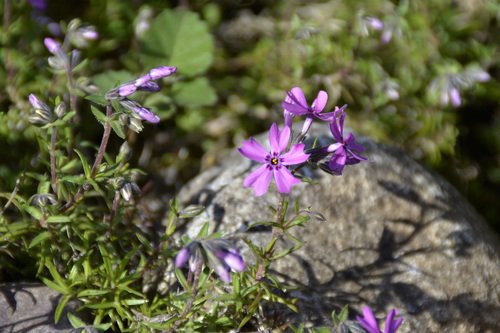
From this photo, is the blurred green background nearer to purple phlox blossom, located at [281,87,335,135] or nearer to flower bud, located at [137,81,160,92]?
flower bud, located at [137,81,160,92]

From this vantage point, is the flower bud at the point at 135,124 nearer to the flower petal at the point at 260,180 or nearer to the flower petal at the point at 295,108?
the flower petal at the point at 260,180

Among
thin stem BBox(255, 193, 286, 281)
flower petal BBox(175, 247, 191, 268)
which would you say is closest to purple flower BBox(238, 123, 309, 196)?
thin stem BBox(255, 193, 286, 281)

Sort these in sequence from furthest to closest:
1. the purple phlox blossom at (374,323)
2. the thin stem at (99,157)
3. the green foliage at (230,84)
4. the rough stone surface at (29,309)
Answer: the green foliage at (230,84), the rough stone surface at (29,309), the thin stem at (99,157), the purple phlox blossom at (374,323)

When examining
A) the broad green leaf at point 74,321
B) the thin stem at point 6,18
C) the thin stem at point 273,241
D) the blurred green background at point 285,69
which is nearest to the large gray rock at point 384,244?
the thin stem at point 273,241

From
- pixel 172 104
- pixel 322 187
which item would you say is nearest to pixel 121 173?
pixel 322 187

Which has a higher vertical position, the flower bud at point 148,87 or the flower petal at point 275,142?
the flower bud at point 148,87

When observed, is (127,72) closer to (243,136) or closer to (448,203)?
(243,136)

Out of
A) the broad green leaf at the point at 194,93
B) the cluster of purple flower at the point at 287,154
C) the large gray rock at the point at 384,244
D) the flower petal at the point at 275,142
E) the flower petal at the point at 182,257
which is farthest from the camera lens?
the broad green leaf at the point at 194,93
